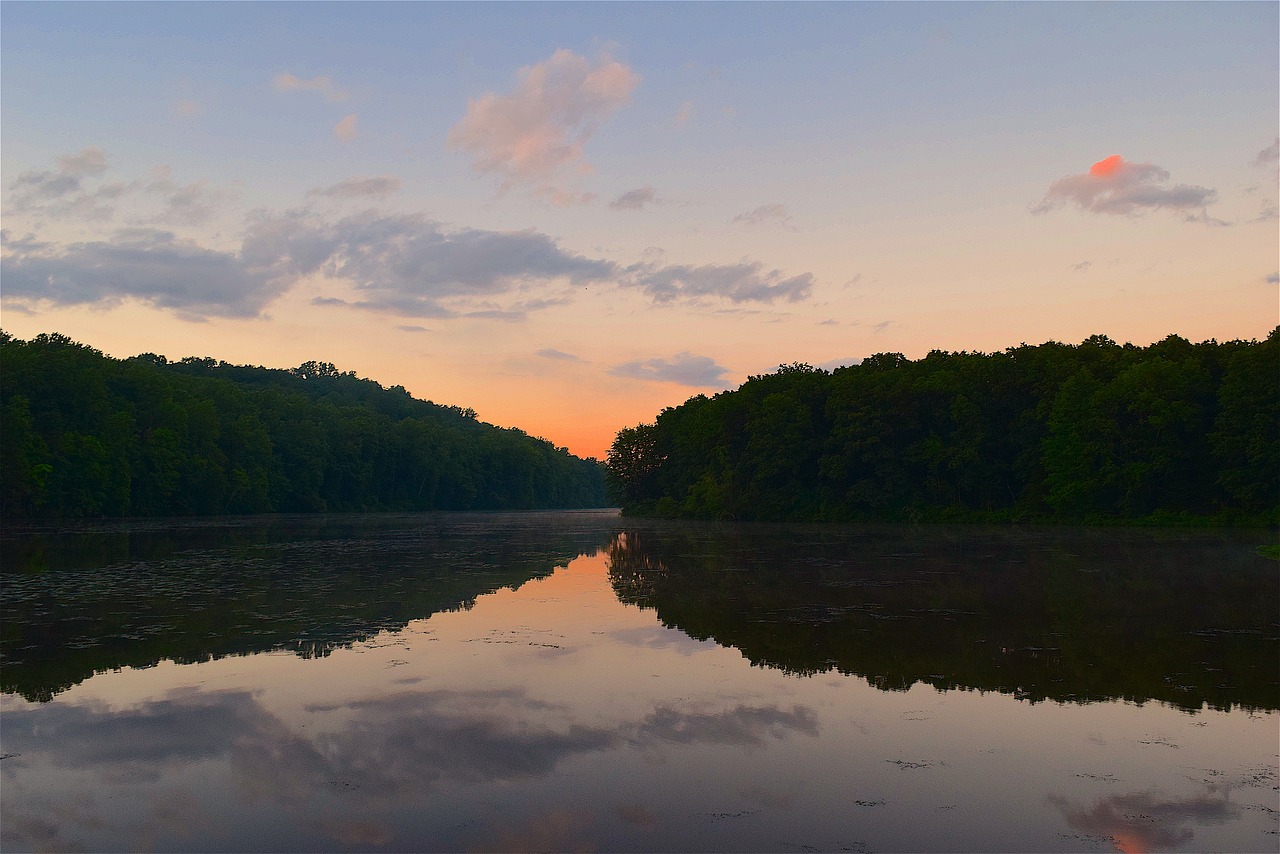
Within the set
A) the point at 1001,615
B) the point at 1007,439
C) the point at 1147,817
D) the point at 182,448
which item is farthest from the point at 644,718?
the point at 182,448

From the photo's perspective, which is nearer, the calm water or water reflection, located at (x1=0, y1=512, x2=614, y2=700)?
the calm water

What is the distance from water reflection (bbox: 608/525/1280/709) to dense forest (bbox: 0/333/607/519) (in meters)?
65.1

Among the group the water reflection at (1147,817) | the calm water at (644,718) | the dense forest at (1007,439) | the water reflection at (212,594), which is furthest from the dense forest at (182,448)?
the water reflection at (1147,817)

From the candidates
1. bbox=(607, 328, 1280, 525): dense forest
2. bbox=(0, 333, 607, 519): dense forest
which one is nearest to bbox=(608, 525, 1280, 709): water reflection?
bbox=(607, 328, 1280, 525): dense forest

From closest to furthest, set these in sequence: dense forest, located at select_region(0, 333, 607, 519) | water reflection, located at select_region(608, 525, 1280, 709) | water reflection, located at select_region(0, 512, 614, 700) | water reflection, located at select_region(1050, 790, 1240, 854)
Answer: water reflection, located at select_region(1050, 790, 1240, 854) < water reflection, located at select_region(608, 525, 1280, 709) < water reflection, located at select_region(0, 512, 614, 700) < dense forest, located at select_region(0, 333, 607, 519)

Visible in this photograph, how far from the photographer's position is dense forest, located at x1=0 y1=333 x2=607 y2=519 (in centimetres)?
7981

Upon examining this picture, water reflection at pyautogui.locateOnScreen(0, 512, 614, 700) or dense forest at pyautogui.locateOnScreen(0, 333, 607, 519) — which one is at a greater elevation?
dense forest at pyautogui.locateOnScreen(0, 333, 607, 519)

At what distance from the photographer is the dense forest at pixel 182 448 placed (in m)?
79.8

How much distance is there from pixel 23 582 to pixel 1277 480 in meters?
64.2

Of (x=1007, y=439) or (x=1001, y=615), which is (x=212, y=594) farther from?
(x=1007, y=439)

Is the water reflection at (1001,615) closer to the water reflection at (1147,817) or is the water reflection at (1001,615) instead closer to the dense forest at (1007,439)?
the water reflection at (1147,817)

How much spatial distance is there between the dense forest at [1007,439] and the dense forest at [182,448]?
5033cm

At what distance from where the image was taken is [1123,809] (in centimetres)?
791

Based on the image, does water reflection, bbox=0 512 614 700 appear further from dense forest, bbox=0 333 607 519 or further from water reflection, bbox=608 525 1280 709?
dense forest, bbox=0 333 607 519
